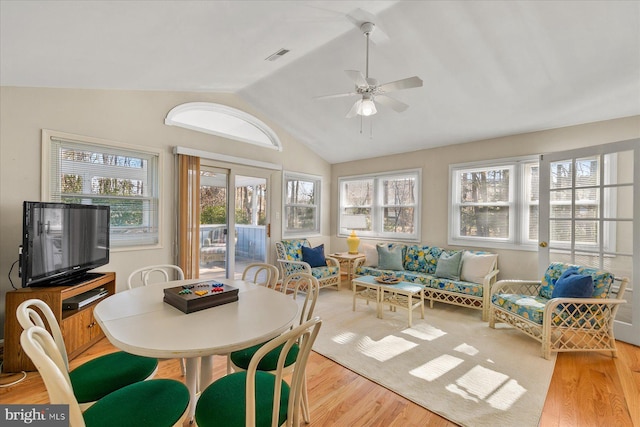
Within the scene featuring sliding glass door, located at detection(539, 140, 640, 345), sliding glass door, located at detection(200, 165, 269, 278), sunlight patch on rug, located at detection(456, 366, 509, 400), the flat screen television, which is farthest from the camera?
sliding glass door, located at detection(200, 165, 269, 278)

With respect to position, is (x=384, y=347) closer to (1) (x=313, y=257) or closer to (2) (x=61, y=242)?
(1) (x=313, y=257)

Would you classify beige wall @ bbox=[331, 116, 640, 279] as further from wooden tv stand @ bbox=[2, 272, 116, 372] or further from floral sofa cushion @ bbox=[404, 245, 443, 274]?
wooden tv stand @ bbox=[2, 272, 116, 372]

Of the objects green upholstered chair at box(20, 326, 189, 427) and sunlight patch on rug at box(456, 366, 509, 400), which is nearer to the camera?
green upholstered chair at box(20, 326, 189, 427)

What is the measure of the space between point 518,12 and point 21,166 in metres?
4.78

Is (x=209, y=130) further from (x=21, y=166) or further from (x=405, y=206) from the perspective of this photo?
(x=405, y=206)

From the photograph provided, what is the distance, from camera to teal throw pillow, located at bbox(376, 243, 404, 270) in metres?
4.77

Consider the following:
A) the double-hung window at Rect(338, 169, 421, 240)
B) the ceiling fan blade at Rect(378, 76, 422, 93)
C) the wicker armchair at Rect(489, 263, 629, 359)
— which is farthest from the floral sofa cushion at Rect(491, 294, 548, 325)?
the ceiling fan blade at Rect(378, 76, 422, 93)

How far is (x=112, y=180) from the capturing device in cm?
343

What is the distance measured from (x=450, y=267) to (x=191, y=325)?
12.4ft

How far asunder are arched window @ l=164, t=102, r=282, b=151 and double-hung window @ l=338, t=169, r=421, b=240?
73.7 inches

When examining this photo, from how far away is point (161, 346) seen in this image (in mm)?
1153

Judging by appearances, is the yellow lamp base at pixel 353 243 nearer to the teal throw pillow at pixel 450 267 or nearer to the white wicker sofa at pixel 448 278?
the white wicker sofa at pixel 448 278

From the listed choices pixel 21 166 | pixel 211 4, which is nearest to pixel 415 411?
pixel 211 4

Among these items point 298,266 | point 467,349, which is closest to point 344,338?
point 467,349
